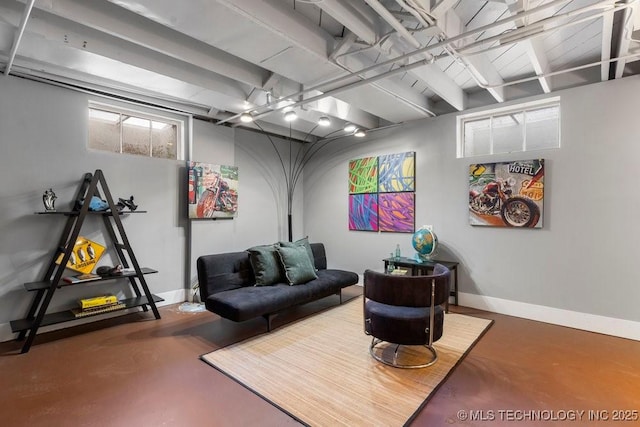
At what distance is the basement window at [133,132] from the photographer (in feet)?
12.2

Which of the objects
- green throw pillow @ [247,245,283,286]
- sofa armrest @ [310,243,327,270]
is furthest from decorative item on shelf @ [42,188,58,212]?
sofa armrest @ [310,243,327,270]

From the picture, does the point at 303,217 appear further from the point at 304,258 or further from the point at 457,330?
→ the point at 457,330

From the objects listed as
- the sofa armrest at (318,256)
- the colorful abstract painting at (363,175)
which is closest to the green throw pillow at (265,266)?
the sofa armrest at (318,256)

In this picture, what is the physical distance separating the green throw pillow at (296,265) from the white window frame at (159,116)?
2.04 meters

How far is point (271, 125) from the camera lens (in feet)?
17.1

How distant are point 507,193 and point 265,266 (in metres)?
3.06

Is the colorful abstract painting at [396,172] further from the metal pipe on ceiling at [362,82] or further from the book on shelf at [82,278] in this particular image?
the book on shelf at [82,278]

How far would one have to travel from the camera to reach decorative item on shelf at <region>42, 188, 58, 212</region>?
3162mm

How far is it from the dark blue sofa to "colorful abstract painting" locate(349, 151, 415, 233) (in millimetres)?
1198

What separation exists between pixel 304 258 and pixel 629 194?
350 centimetres

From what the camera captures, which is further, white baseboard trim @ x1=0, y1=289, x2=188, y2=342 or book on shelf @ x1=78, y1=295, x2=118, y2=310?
book on shelf @ x1=78, y1=295, x2=118, y2=310

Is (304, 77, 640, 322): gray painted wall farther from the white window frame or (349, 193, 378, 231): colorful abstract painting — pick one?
the white window frame

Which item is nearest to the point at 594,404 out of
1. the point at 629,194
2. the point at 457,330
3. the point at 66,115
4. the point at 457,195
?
the point at 457,330

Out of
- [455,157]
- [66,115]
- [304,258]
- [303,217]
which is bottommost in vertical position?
[304,258]
